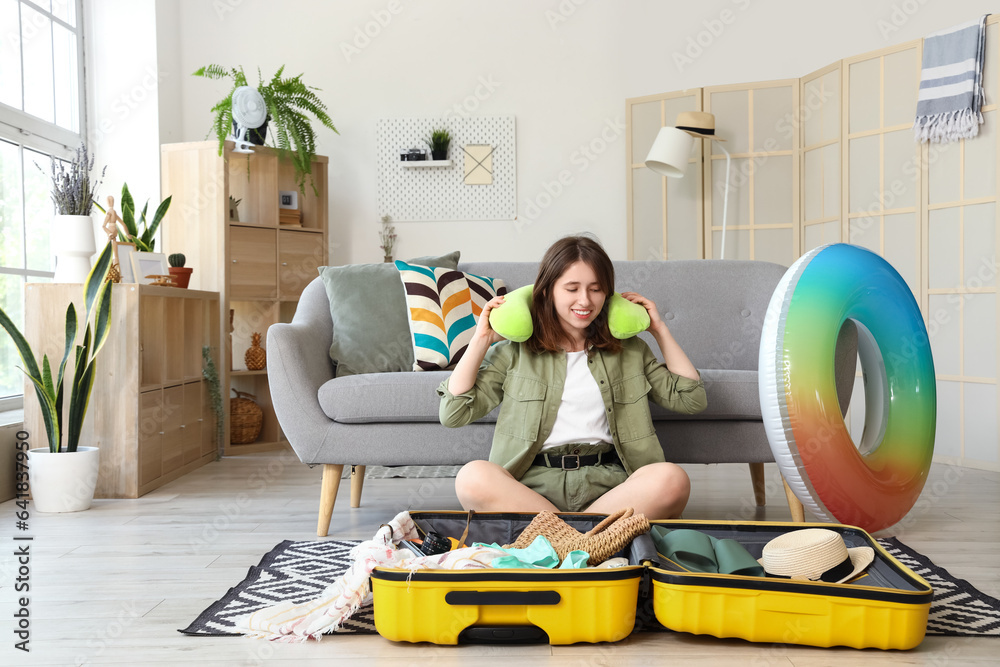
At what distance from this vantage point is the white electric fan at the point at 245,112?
149 inches

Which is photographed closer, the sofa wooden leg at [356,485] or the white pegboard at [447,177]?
the sofa wooden leg at [356,485]

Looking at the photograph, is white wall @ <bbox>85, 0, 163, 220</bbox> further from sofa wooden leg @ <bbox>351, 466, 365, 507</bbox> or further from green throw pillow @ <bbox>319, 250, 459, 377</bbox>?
sofa wooden leg @ <bbox>351, 466, 365, 507</bbox>

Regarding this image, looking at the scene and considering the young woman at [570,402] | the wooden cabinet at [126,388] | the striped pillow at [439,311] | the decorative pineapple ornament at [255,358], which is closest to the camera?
the young woman at [570,402]

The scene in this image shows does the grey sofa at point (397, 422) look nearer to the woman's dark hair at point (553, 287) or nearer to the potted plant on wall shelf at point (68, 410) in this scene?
the woman's dark hair at point (553, 287)

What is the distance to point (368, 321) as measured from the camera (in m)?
2.53

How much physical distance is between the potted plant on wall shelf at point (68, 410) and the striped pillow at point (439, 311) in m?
1.08

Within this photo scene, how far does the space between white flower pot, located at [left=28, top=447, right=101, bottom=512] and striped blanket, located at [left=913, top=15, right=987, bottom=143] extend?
3.59 m

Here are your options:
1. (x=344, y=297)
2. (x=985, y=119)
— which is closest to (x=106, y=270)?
(x=344, y=297)

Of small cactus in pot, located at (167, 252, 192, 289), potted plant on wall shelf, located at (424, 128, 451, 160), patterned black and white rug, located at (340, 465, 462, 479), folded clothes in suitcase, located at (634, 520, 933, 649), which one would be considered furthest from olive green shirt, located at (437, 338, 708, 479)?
potted plant on wall shelf, located at (424, 128, 451, 160)

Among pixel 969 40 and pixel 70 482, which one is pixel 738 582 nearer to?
pixel 70 482

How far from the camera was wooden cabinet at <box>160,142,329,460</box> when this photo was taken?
375 cm

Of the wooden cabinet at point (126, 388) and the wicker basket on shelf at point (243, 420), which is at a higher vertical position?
the wooden cabinet at point (126, 388)

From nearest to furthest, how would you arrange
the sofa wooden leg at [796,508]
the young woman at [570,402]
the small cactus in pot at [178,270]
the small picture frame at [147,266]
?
the young woman at [570,402] → the sofa wooden leg at [796,508] → the small picture frame at [147,266] → the small cactus in pot at [178,270]

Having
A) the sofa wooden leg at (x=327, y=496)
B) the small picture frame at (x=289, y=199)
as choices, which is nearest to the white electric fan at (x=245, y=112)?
the small picture frame at (x=289, y=199)
